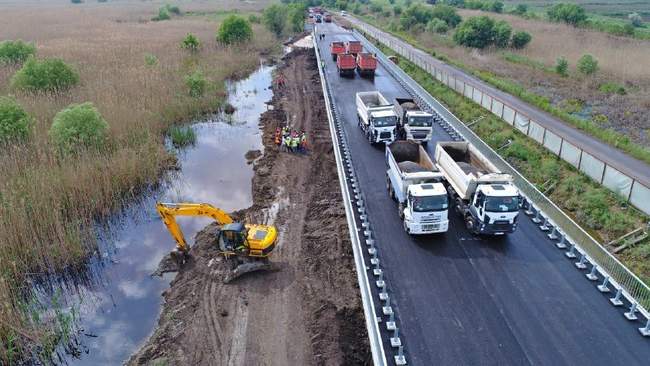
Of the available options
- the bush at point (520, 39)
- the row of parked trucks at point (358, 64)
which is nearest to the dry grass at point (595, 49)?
the bush at point (520, 39)

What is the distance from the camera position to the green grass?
22.1 meters

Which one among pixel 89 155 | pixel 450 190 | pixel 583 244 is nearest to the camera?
pixel 583 244

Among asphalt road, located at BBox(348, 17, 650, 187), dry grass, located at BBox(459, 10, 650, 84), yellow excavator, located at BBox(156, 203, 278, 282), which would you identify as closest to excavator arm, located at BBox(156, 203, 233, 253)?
yellow excavator, located at BBox(156, 203, 278, 282)

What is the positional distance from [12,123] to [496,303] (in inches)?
1202

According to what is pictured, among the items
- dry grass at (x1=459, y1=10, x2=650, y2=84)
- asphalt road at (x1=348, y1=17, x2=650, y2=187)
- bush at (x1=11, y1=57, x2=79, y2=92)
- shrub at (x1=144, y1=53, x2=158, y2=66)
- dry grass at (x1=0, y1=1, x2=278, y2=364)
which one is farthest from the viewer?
dry grass at (x1=459, y1=10, x2=650, y2=84)

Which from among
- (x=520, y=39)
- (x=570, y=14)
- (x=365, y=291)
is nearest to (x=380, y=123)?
(x=365, y=291)

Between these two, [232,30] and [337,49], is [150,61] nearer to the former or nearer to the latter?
[232,30]

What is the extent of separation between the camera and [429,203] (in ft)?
64.2

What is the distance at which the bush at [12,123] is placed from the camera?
2858 cm

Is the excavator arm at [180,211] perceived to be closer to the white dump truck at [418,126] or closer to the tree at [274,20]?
the white dump truck at [418,126]

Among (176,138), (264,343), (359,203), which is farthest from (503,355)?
(176,138)

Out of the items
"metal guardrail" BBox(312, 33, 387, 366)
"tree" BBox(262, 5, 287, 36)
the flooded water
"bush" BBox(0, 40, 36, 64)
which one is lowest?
the flooded water

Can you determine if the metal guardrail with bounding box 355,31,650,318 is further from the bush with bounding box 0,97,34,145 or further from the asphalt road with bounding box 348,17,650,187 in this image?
the bush with bounding box 0,97,34,145

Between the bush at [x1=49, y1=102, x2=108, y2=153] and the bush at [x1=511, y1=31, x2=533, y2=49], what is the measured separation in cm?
6313
